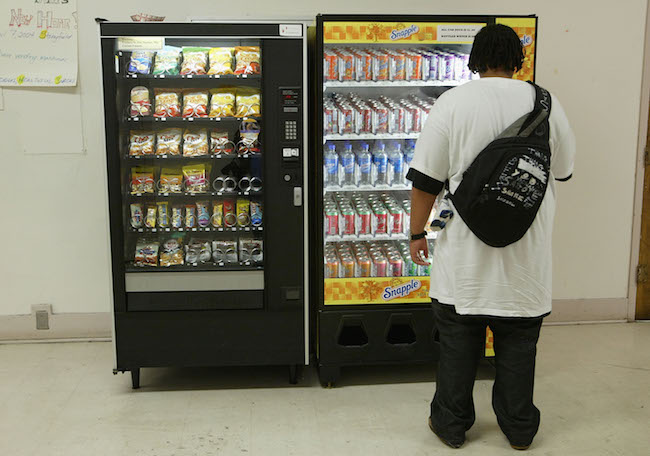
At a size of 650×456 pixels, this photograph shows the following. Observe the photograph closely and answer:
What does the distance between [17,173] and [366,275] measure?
2.30 metres

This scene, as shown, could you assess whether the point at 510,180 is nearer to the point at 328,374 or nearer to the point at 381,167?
the point at 381,167

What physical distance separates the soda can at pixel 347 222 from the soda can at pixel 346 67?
72 cm

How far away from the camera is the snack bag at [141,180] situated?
374cm

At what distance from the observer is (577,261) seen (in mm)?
4859

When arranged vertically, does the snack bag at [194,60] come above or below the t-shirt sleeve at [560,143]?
above

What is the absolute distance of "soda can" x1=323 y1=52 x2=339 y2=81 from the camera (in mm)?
3645

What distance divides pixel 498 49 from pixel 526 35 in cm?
90

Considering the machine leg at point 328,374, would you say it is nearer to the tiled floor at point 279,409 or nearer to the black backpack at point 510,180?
the tiled floor at point 279,409

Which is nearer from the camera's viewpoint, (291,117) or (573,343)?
(291,117)

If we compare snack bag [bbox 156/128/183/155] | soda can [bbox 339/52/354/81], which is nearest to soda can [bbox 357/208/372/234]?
soda can [bbox 339/52/354/81]

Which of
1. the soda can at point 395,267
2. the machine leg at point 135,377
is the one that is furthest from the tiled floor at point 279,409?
the soda can at point 395,267

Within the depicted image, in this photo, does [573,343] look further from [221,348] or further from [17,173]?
[17,173]

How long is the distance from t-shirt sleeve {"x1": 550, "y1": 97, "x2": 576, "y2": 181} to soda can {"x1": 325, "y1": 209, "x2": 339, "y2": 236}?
1234 millimetres

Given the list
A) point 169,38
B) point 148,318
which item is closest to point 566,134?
point 169,38
